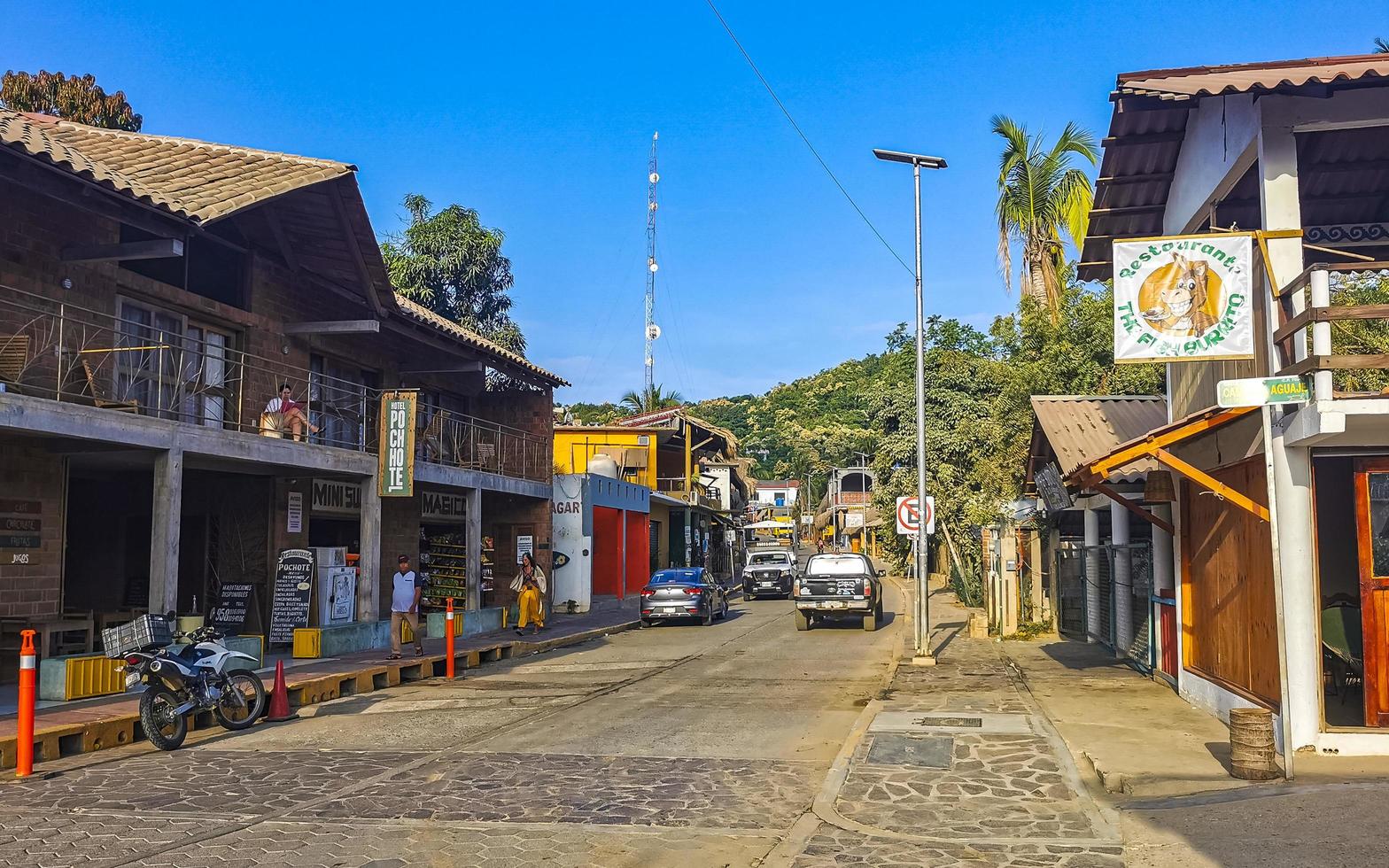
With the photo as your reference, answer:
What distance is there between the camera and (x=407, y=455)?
782 inches

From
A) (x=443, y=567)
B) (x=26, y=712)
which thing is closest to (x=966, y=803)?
(x=26, y=712)

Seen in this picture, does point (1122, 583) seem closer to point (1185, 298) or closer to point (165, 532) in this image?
point (1185, 298)

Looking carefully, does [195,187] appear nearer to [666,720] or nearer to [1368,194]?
[666,720]

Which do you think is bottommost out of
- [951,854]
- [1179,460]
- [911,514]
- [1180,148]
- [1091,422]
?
[951,854]

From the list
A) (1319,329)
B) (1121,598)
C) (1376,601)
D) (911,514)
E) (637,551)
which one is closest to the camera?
(1319,329)

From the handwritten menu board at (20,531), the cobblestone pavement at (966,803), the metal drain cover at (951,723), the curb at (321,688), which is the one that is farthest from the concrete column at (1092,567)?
the handwritten menu board at (20,531)

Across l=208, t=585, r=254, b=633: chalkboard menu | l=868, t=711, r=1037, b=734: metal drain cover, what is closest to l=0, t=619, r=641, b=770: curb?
l=208, t=585, r=254, b=633: chalkboard menu

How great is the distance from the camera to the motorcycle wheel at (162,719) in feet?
35.7

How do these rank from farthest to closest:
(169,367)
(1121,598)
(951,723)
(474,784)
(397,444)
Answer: (397,444) → (169,367) → (1121,598) → (951,723) → (474,784)

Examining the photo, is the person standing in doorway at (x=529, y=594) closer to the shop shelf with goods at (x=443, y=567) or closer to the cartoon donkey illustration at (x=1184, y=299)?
the shop shelf with goods at (x=443, y=567)

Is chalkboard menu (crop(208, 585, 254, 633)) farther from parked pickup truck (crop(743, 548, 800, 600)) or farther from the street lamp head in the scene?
parked pickup truck (crop(743, 548, 800, 600))

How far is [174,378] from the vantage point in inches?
687

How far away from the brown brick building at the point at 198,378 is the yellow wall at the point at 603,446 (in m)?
16.3

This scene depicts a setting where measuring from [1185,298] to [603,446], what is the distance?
36.4 m
